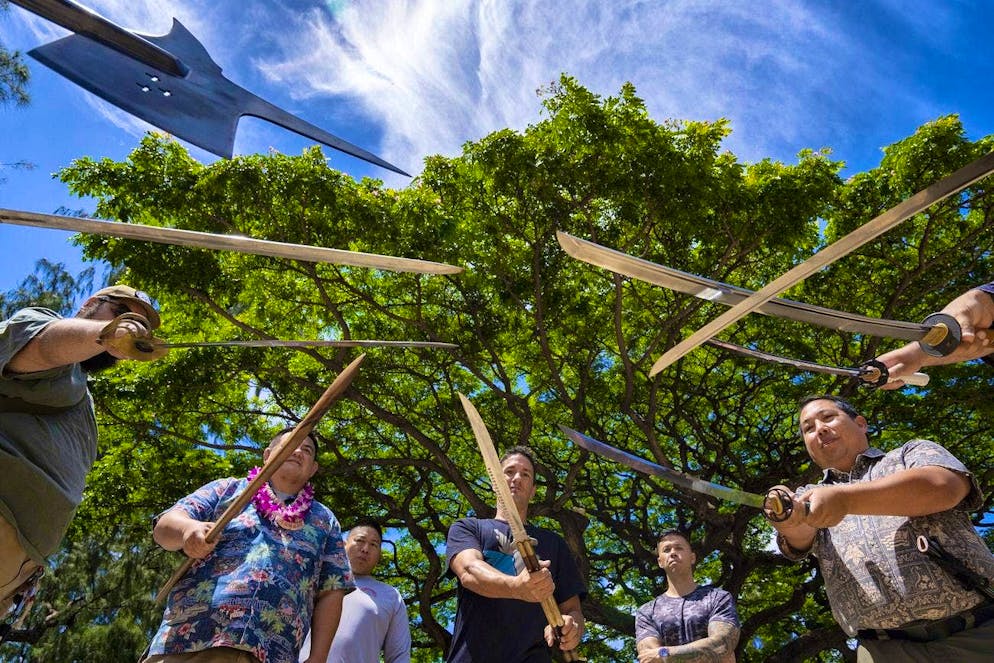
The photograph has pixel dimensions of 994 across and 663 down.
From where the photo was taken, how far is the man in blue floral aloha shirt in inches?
96.0

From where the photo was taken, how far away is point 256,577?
8.46 feet

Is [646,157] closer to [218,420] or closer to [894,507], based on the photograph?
[894,507]

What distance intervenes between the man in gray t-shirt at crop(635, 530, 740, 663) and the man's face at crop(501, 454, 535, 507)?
1138 millimetres

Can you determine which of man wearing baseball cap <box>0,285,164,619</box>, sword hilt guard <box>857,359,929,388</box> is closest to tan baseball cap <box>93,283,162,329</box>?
man wearing baseball cap <box>0,285,164,619</box>

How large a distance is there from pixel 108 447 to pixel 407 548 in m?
4.93

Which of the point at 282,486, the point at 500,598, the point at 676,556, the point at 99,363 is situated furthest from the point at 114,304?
the point at 676,556

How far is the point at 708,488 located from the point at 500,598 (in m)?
0.91

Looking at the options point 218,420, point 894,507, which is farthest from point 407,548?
point 894,507

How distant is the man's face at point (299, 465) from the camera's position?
9.86 feet

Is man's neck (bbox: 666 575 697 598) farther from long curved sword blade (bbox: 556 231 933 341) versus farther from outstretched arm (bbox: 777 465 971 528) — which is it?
long curved sword blade (bbox: 556 231 933 341)

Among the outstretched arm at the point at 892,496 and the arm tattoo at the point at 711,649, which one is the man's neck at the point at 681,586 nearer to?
the arm tattoo at the point at 711,649

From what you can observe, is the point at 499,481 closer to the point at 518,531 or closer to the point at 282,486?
the point at 518,531

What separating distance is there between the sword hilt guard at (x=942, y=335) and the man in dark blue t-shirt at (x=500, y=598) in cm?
136

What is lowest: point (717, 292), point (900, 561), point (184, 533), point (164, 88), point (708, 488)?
point (184, 533)
